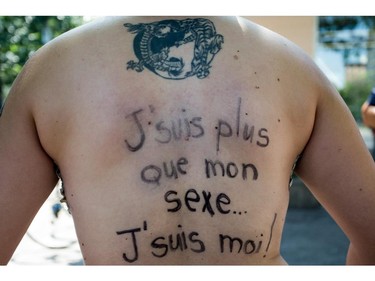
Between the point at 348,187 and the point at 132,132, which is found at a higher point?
the point at 132,132

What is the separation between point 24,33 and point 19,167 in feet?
22.4

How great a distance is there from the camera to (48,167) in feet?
4.37

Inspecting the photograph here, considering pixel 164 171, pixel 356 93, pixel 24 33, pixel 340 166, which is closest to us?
pixel 164 171

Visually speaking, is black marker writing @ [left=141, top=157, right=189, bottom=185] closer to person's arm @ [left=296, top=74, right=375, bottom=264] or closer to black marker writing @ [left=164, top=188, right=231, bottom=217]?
black marker writing @ [left=164, top=188, right=231, bottom=217]

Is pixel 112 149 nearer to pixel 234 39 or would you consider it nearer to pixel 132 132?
pixel 132 132

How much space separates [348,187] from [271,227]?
29cm

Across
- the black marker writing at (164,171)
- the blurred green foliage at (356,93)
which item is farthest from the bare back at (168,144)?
the blurred green foliage at (356,93)

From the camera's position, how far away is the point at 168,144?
1.24 m

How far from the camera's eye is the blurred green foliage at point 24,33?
717cm

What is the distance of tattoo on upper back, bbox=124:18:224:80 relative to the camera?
50.4 inches

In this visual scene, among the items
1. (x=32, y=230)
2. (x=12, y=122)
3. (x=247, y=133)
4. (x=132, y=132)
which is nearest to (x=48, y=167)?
(x=12, y=122)

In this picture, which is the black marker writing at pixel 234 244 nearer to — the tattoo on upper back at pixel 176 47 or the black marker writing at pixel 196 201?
the black marker writing at pixel 196 201

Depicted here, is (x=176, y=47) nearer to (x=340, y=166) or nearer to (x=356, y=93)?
(x=340, y=166)

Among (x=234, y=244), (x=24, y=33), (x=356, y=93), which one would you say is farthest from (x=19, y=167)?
(x=356, y=93)
